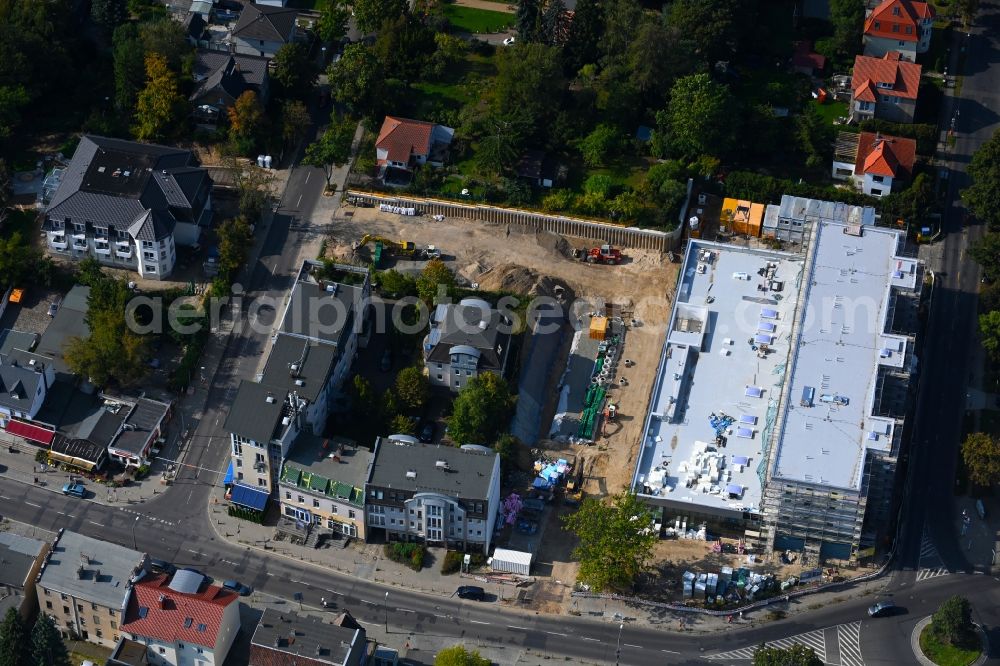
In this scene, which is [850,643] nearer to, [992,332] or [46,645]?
[992,332]

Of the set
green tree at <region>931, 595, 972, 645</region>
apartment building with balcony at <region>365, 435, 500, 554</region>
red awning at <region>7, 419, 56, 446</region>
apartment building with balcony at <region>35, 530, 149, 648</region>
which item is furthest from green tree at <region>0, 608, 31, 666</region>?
green tree at <region>931, 595, 972, 645</region>

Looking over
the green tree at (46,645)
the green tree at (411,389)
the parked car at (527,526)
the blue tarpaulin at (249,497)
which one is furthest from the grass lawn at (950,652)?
the green tree at (46,645)

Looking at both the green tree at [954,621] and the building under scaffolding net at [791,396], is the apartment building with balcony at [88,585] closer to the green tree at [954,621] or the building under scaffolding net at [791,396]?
the building under scaffolding net at [791,396]

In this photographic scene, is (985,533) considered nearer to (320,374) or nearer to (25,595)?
(320,374)

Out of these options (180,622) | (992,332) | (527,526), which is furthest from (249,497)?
(992,332)

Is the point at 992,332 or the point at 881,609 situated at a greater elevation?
the point at 992,332
